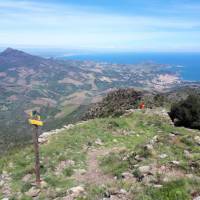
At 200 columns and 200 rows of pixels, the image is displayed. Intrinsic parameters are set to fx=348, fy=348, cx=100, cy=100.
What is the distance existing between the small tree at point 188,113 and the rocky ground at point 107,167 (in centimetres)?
394

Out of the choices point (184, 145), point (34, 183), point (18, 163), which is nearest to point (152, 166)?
point (184, 145)

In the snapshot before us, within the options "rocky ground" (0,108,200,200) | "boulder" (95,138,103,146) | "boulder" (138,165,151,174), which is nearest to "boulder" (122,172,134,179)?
"rocky ground" (0,108,200,200)

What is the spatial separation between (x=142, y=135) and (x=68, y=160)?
31.0ft

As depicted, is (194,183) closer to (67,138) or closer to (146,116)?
(67,138)

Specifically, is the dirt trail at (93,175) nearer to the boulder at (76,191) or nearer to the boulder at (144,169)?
the boulder at (76,191)

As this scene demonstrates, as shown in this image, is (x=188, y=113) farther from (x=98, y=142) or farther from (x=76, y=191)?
(x=76, y=191)

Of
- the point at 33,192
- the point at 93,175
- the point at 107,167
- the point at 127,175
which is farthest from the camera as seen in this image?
the point at 107,167

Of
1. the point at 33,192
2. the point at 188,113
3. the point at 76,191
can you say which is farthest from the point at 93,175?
the point at 188,113

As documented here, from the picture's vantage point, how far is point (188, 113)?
35344 millimetres

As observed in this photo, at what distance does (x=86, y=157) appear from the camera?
24.2 meters

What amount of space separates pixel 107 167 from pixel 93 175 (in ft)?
3.94

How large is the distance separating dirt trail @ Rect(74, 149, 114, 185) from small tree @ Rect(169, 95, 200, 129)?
1316cm

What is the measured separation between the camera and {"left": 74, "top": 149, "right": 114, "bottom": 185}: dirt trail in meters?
18.6

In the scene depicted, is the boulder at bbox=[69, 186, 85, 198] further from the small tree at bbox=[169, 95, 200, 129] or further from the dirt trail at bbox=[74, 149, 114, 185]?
the small tree at bbox=[169, 95, 200, 129]
